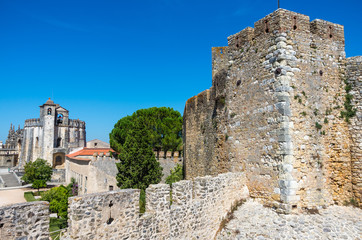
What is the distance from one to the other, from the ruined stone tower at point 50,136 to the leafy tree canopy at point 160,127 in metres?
32.5

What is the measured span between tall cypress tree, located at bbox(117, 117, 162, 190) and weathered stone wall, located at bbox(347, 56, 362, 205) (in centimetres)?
1322

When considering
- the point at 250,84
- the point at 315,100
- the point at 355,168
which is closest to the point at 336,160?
the point at 355,168

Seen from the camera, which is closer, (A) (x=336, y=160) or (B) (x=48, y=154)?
(A) (x=336, y=160)

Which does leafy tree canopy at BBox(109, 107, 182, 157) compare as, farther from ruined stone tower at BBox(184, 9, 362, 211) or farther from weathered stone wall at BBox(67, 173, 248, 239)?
weathered stone wall at BBox(67, 173, 248, 239)

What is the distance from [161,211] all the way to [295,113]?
4.32 m

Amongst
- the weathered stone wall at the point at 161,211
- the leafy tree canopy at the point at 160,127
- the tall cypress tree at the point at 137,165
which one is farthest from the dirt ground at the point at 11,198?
the weathered stone wall at the point at 161,211

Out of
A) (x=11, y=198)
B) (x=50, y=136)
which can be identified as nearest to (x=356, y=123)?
(x=11, y=198)

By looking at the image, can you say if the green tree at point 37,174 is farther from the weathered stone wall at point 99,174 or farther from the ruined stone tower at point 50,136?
the ruined stone tower at point 50,136

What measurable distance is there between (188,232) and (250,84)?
463 cm

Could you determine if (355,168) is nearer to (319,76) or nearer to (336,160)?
(336,160)

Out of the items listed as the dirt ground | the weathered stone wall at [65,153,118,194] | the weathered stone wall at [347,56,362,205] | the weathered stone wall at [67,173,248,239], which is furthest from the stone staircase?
the weathered stone wall at [347,56,362,205]

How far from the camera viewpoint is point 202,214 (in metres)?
6.93

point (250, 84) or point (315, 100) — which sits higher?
point (250, 84)

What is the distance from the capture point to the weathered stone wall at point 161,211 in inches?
185
